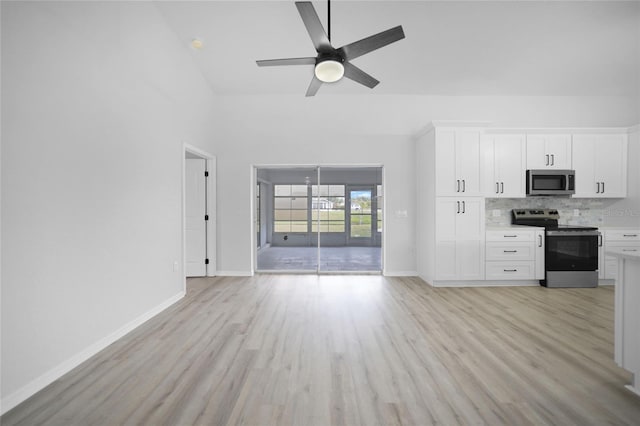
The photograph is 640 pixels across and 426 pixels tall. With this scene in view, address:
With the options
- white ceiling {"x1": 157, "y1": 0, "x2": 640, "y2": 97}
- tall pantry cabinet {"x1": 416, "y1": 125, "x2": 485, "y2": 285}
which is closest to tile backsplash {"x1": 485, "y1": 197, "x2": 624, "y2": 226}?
tall pantry cabinet {"x1": 416, "y1": 125, "x2": 485, "y2": 285}

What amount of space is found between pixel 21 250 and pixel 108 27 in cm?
203

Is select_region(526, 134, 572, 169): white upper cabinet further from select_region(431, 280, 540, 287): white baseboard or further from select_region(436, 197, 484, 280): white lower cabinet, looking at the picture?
select_region(431, 280, 540, 287): white baseboard

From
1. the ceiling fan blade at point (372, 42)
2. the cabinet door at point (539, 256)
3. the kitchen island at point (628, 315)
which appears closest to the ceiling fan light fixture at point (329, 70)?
the ceiling fan blade at point (372, 42)

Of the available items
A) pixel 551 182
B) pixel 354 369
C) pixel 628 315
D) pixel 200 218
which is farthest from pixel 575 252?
pixel 200 218

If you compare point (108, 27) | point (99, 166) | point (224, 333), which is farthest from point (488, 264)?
point (108, 27)

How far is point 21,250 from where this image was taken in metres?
1.85

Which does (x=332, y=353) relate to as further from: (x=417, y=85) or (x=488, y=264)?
(x=417, y=85)

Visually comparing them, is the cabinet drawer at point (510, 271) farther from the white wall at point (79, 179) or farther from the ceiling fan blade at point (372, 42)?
the white wall at point (79, 179)

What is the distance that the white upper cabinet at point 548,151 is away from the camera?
4.53 m

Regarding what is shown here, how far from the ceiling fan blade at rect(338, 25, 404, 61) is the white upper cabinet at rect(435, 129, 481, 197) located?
236 centimetres

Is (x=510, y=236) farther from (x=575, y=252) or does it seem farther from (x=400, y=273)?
(x=400, y=273)

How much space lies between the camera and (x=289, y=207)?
8156 millimetres

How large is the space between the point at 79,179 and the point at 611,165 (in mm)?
6784

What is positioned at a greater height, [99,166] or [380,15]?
[380,15]
